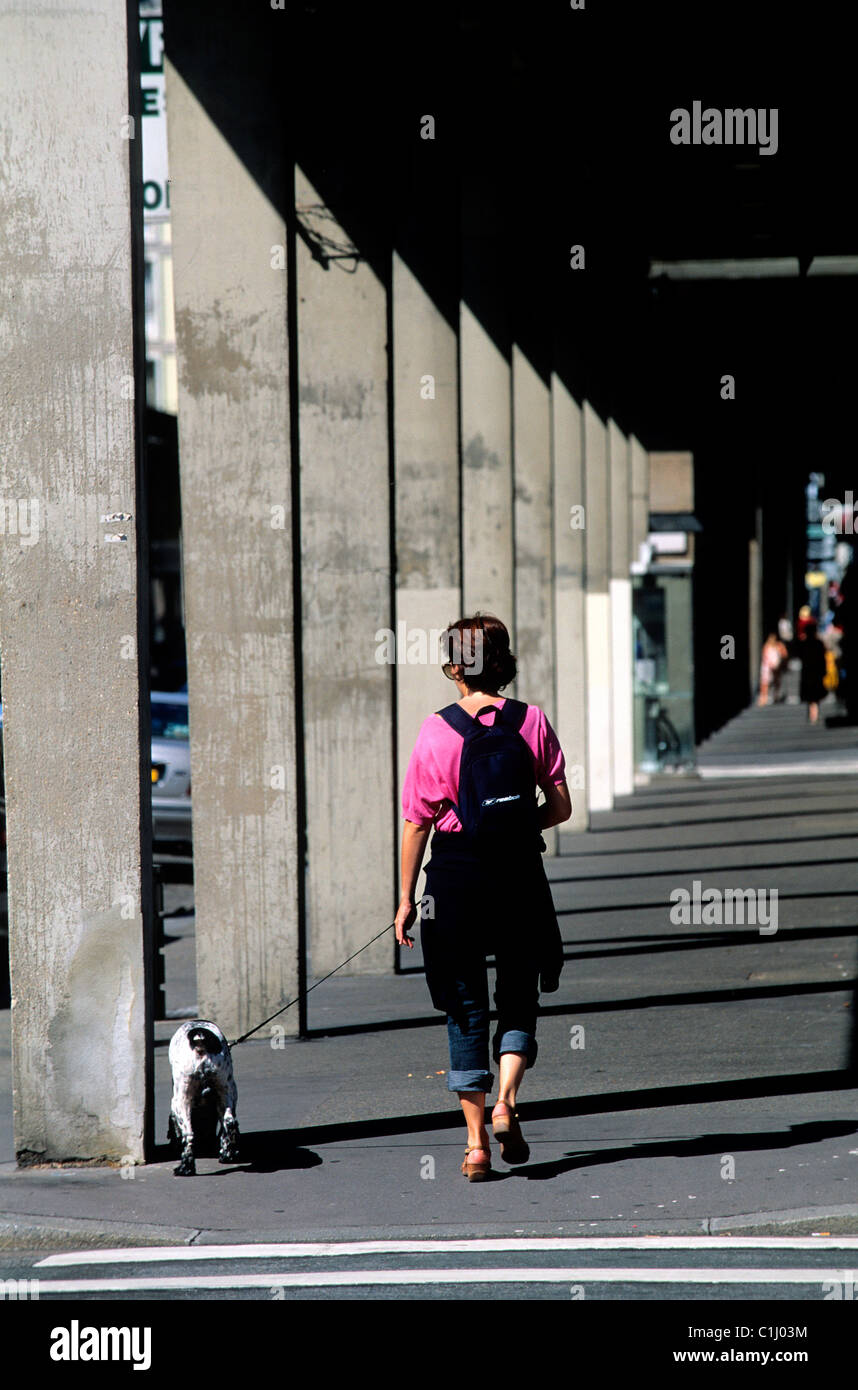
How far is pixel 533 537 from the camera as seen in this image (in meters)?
18.8

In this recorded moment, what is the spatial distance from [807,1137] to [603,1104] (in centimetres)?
104

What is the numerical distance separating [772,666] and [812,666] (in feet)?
37.2

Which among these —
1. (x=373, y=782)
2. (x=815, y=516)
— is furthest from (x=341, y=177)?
(x=815, y=516)

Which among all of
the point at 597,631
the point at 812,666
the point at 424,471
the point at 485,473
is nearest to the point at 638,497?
the point at 597,631

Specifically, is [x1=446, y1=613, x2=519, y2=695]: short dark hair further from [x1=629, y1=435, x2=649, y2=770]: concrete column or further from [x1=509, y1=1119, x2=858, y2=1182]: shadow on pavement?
[x1=629, y1=435, x2=649, y2=770]: concrete column

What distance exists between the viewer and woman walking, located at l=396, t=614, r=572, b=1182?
707 cm

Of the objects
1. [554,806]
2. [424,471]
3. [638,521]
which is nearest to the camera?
[554,806]

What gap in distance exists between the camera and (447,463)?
13.7 metres

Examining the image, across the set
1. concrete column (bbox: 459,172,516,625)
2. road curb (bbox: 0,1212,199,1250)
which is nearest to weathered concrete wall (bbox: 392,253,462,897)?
concrete column (bbox: 459,172,516,625)

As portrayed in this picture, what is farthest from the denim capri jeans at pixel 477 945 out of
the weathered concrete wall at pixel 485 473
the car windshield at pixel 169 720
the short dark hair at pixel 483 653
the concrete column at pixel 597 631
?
the concrete column at pixel 597 631

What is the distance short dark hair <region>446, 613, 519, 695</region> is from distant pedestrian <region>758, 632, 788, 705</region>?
4398 cm

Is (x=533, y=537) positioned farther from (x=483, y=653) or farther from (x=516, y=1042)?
(x=516, y=1042)

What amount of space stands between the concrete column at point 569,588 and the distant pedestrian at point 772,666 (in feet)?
99.0

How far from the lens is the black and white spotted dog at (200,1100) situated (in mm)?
7258
